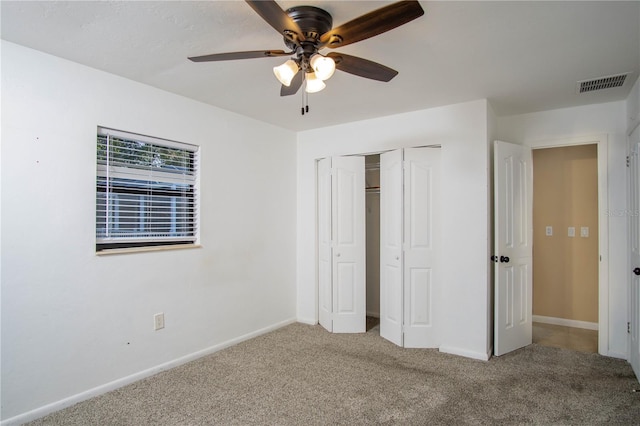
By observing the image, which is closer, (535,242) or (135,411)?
(135,411)

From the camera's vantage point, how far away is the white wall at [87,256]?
215cm

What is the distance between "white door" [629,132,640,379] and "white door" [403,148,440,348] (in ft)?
4.95

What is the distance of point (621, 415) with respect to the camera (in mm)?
2203

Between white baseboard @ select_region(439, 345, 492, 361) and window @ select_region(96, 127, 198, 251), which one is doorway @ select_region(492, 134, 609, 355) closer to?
white baseboard @ select_region(439, 345, 492, 361)

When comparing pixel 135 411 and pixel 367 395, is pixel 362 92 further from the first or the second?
pixel 135 411

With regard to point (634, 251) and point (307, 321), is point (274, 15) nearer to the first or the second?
point (634, 251)

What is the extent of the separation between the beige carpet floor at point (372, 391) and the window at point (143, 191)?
45.3 inches

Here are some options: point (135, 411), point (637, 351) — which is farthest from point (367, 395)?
point (637, 351)

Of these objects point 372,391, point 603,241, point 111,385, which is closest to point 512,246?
point 603,241

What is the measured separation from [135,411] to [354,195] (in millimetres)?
2747

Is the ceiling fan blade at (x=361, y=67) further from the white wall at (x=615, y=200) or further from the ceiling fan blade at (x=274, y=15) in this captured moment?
the white wall at (x=615, y=200)

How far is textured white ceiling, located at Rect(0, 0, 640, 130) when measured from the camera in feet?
5.79

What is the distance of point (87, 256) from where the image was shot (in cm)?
245

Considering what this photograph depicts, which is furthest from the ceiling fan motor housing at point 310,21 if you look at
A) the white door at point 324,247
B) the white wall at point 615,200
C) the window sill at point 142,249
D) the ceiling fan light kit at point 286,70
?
the white wall at point 615,200
